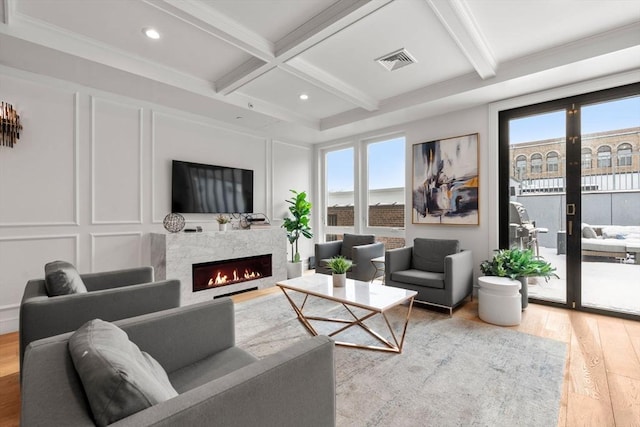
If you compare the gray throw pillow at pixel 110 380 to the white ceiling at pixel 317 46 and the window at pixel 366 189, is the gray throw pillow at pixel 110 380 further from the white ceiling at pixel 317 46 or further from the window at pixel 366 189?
the window at pixel 366 189

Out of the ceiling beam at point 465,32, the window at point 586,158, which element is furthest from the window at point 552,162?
the ceiling beam at point 465,32

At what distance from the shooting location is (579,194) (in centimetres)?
341

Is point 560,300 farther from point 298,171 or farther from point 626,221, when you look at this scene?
point 298,171

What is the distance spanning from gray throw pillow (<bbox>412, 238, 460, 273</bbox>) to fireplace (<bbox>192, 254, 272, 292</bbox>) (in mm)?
2263

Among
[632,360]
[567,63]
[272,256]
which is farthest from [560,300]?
[272,256]

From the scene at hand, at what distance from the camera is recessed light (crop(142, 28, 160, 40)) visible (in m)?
2.59

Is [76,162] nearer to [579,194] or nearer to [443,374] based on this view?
[443,374]

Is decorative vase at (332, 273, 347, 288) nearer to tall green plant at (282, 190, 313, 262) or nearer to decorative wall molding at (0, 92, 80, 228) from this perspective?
tall green plant at (282, 190, 313, 262)

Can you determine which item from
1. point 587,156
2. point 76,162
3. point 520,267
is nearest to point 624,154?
point 587,156

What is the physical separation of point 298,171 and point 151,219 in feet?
9.27

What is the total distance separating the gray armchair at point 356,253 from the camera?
14.1ft

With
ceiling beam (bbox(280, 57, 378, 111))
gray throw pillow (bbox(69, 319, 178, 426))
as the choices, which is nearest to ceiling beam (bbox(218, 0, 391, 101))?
ceiling beam (bbox(280, 57, 378, 111))

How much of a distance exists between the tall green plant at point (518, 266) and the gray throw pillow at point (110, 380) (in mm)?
3530

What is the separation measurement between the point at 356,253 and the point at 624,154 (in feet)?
10.5
